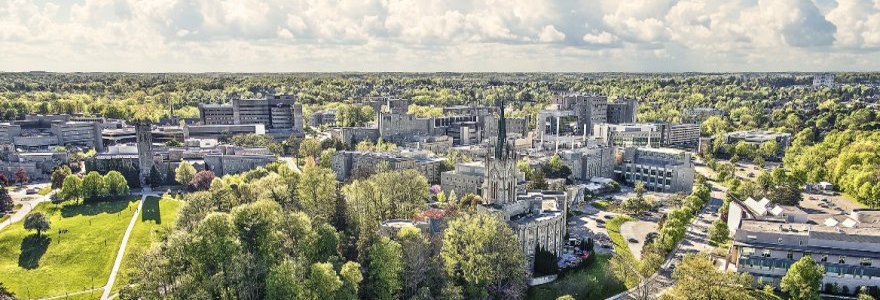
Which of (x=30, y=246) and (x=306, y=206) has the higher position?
(x=306, y=206)

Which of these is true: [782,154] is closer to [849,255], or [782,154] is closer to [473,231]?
[849,255]

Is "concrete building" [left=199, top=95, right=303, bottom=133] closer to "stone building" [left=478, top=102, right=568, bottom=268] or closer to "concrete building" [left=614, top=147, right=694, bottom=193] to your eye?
"concrete building" [left=614, top=147, right=694, bottom=193]

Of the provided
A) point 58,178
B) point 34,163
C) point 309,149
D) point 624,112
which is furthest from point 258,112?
point 624,112

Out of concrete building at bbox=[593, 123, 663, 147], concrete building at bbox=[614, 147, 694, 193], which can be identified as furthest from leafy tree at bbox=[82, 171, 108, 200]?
concrete building at bbox=[593, 123, 663, 147]

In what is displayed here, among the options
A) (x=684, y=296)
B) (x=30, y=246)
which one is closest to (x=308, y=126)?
(x=30, y=246)

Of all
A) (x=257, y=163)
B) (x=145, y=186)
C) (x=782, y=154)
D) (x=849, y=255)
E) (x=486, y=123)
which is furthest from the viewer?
(x=486, y=123)

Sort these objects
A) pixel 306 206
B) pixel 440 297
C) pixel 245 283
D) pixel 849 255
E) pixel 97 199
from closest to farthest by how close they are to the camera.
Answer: pixel 245 283
pixel 440 297
pixel 849 255
pixel 306 206
pixel 97 199

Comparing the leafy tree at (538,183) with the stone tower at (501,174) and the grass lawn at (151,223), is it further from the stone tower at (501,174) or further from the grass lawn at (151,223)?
the grass lawn at (151,223)
